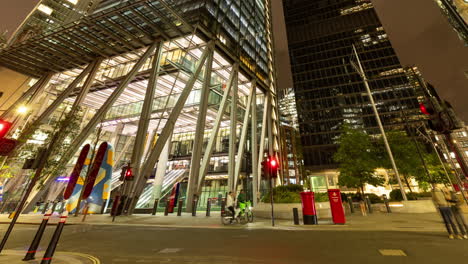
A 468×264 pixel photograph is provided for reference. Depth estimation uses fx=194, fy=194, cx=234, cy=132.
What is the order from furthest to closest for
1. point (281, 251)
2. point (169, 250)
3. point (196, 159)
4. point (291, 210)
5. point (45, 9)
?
point (45, 9) < point (196, 159) < point (291, 210) < point (169, 250) < point (281, 251)

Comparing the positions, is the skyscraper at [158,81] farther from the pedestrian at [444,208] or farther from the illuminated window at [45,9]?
the pedestrian at [444,208]

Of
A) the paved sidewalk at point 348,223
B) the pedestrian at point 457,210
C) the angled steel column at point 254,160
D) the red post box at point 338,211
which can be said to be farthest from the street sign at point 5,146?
the angled steel column at point 254,160

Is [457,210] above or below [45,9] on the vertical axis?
below

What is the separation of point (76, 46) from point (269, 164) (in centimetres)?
2389

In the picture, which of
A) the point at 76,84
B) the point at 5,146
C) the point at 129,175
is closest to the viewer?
the point at 5,146

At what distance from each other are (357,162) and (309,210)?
794 inches

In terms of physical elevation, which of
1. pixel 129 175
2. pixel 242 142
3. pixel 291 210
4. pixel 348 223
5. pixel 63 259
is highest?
pixel 242 142

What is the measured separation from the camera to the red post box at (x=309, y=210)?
981cm

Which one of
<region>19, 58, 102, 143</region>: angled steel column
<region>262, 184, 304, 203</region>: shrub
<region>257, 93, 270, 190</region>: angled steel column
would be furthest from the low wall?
<region>19, 58, 102, 143</region>: angled steel column

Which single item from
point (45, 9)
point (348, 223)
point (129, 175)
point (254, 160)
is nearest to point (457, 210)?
point (348, 223)

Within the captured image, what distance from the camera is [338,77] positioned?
58844 mm

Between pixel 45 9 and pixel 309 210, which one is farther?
pixel 45 9

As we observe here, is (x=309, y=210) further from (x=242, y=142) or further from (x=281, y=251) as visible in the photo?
(x=242, y=142)

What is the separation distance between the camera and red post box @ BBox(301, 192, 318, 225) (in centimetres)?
981
